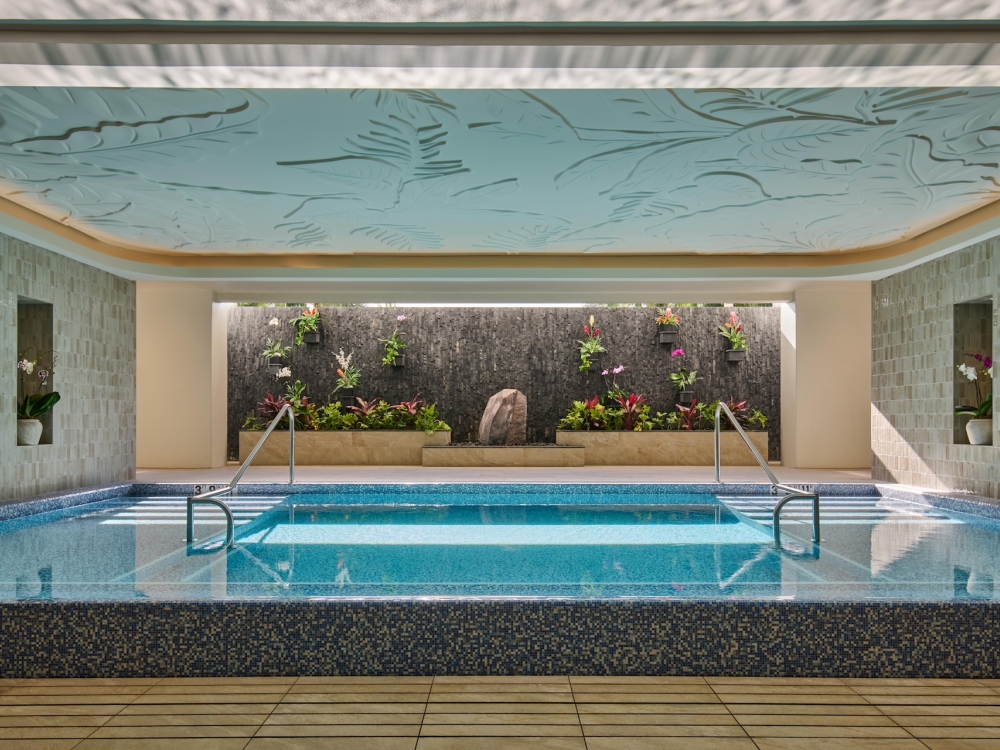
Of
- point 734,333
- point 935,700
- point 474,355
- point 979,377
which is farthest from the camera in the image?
point 474,355

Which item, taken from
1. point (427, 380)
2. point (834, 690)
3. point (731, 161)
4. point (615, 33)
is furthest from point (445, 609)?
point (427, 380)

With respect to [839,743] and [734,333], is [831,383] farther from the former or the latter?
[839,743]

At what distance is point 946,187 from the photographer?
624 centimetres

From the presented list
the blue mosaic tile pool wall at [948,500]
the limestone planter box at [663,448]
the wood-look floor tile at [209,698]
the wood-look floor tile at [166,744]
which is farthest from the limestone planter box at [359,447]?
the wood-look floor tile at [166,744]

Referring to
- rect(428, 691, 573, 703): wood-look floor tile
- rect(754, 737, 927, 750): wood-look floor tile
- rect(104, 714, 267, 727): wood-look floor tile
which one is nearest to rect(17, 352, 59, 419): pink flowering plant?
rect(428, 691, 573, 703): wood-look floor tile

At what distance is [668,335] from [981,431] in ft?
17.9

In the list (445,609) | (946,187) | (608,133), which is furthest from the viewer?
(946,187)

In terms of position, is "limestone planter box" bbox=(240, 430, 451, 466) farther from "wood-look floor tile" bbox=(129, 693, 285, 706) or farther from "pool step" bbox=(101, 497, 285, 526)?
"wood-look floor tile" bbox=(129, 693, 285, 706)

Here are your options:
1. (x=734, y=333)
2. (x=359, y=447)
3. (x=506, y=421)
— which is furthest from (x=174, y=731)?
(x=734, y=333)

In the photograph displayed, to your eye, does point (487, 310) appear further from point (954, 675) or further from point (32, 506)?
point (954, 675)

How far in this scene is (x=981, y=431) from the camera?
7461mm

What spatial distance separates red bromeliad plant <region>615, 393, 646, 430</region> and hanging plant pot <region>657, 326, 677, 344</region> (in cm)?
115

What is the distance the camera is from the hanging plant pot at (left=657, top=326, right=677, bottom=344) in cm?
1229

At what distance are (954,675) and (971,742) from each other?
879 millimetres
